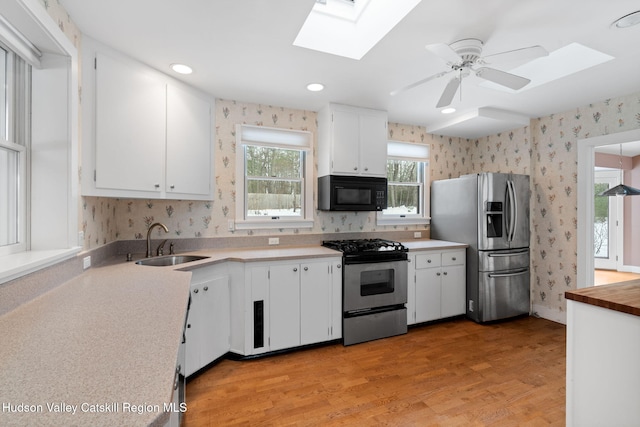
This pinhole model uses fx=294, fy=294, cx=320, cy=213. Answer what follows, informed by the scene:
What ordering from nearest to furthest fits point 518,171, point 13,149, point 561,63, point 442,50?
point 13,149
point 442,50
point 561,63
point 518,171

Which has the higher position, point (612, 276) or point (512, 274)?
point (512, 274)

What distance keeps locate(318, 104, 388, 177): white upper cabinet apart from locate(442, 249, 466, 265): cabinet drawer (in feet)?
3.98

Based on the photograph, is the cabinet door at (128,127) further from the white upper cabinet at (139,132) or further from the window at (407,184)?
the window at (407,184)

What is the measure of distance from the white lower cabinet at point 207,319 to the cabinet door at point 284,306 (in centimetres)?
38

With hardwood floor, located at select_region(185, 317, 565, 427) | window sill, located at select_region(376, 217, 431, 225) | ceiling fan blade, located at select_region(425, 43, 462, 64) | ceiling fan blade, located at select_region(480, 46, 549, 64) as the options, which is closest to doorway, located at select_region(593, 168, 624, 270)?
window sill, located at select_region(376, 217, 431, 225)

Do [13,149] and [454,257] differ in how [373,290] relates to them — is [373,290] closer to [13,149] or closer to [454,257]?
[454,257]

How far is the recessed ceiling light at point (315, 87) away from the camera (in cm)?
269

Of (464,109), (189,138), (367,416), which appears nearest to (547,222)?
(464,109)

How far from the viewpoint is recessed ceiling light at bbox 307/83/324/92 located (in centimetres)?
269

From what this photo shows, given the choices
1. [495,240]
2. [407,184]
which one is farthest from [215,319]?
[495,240]

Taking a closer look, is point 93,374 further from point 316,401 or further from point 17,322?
point 316,401

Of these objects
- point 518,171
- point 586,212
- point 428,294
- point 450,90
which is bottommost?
point 428,294

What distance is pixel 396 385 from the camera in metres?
2.21

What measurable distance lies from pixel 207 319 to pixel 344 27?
246 centimetres
